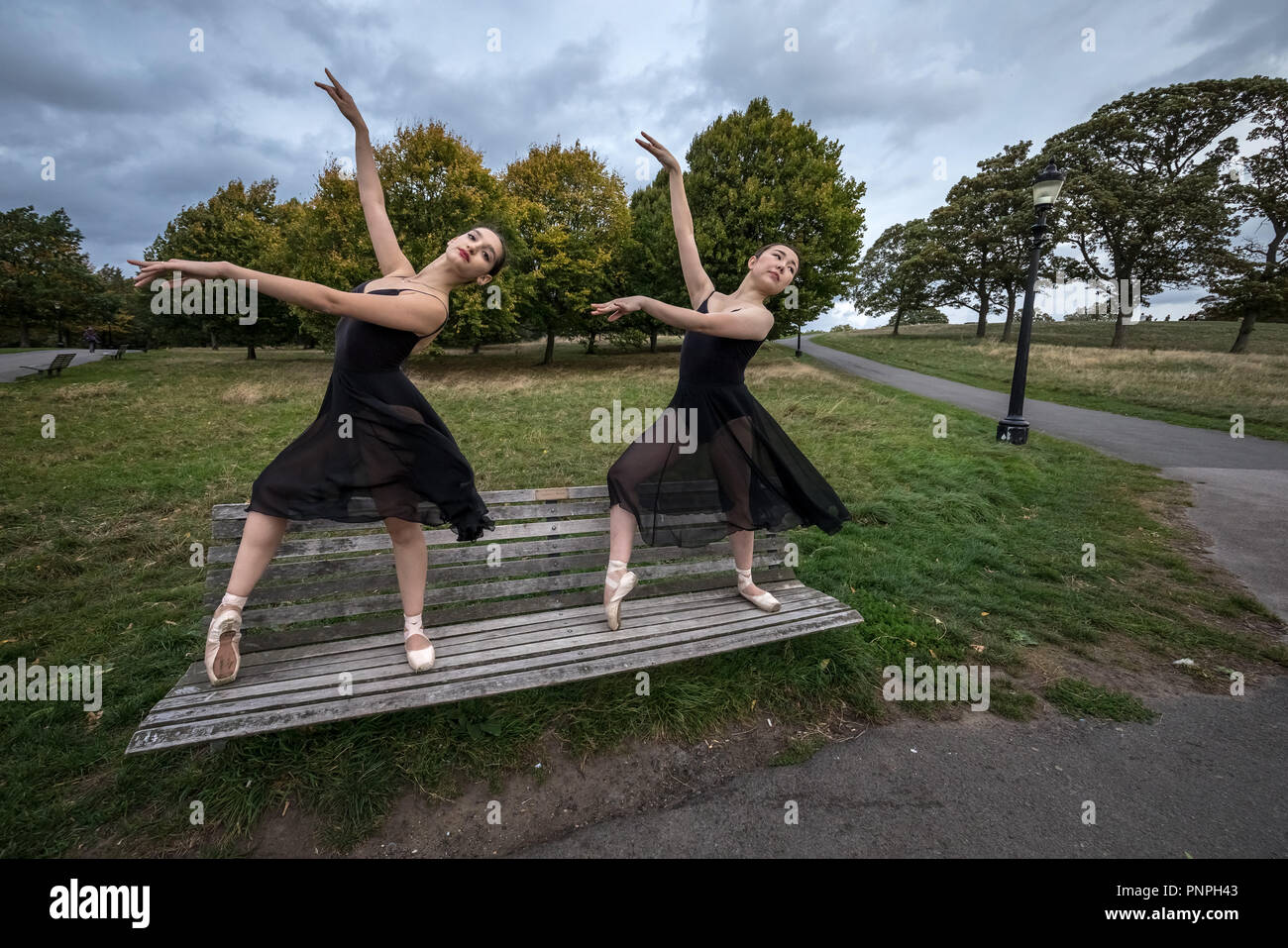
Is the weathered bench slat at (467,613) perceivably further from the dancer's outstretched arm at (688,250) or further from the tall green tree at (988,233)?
the tall green tree at (988,233)

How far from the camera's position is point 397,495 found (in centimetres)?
236

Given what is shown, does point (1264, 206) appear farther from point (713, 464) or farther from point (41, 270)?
point (41, 270)

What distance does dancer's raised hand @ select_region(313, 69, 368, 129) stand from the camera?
90.7 inches

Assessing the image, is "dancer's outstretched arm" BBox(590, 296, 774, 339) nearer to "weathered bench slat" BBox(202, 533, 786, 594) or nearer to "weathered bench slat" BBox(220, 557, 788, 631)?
"weathered bench slat" BBox(202, 533, 786, 594)

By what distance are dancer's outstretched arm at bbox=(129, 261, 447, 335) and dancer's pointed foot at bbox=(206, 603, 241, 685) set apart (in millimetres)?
1305

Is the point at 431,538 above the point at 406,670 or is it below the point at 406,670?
above

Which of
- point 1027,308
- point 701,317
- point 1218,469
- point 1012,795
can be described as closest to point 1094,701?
point 1012,795

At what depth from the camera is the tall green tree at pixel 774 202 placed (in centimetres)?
1822

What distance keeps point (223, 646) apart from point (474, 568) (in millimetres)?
1108

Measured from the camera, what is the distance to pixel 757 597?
127 inches

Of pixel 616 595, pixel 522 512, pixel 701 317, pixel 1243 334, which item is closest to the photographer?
pixel 701 317

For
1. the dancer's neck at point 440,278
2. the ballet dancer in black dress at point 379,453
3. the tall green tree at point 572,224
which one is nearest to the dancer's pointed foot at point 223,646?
the ballet dancer in black dress at point 379,453

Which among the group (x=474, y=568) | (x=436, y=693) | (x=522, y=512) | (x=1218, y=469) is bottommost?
(x=436, y=693)

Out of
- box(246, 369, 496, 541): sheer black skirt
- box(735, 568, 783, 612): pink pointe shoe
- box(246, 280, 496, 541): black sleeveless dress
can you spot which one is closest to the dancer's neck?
box(246, 280, 496, 541): black sleeveless dress
